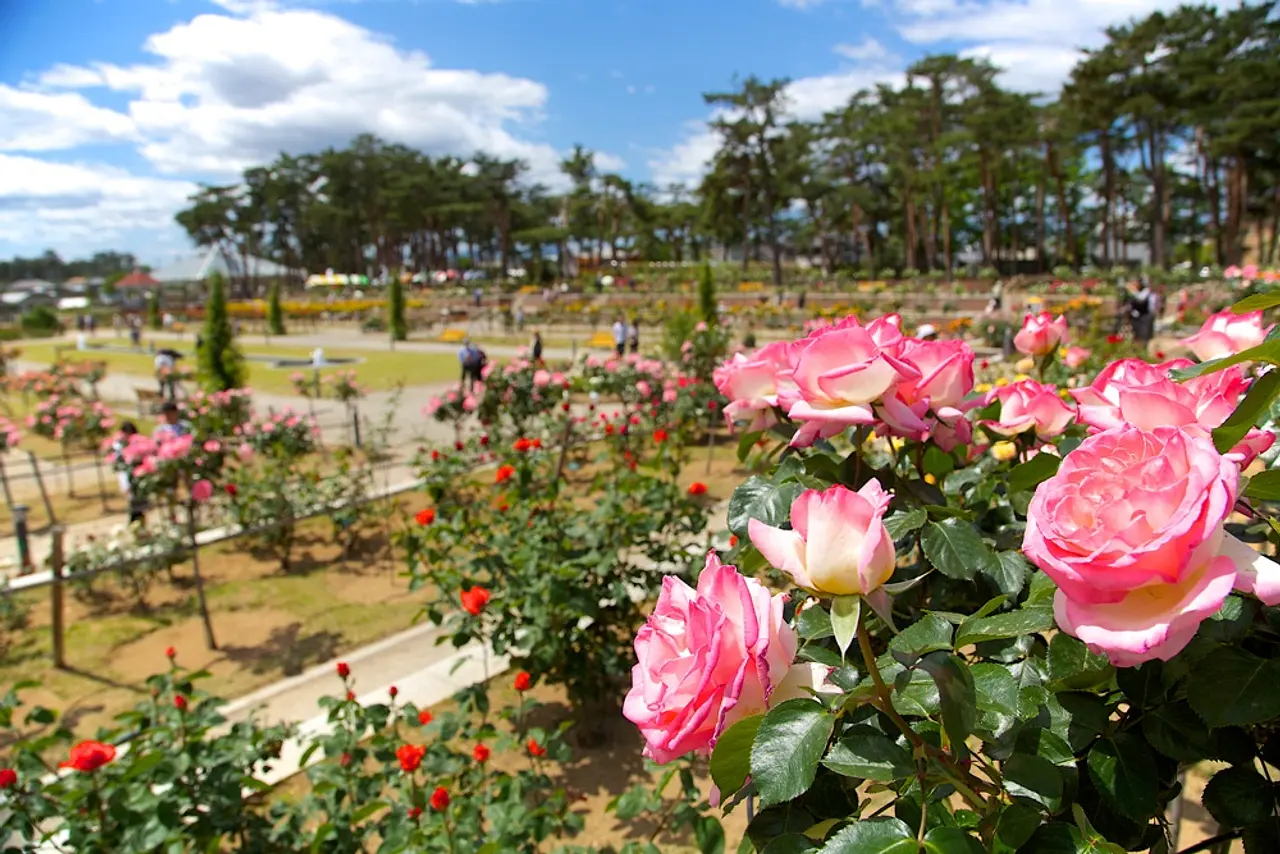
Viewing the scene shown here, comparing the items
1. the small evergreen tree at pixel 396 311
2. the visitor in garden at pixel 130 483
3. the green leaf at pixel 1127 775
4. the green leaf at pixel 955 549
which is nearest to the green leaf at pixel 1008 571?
the green leaf at pixel 955 549

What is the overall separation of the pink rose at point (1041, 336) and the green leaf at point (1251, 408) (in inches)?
34.2

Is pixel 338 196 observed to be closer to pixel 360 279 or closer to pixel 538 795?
pixel 360 279

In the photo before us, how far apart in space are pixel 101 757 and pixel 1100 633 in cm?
212

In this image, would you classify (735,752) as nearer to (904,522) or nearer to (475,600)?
(904,522)

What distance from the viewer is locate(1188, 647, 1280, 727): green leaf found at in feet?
1.95

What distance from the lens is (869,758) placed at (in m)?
Result: 0.65

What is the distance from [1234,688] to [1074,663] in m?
0.12

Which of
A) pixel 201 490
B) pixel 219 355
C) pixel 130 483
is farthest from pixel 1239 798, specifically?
pixel 219 355

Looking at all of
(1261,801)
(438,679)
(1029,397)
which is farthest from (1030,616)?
(438,679)

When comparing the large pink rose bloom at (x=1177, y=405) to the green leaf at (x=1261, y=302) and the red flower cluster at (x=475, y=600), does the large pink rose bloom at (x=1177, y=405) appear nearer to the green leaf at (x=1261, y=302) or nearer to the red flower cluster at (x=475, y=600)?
the green leaf at (x=1261, y=302)

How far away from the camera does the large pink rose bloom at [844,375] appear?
84cm

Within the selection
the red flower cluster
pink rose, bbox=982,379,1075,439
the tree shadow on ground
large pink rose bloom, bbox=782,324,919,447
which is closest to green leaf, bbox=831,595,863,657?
large pink rose bloom, bbox=782,324,919,447

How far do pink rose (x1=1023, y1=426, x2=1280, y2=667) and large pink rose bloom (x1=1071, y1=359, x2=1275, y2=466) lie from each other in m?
0.19

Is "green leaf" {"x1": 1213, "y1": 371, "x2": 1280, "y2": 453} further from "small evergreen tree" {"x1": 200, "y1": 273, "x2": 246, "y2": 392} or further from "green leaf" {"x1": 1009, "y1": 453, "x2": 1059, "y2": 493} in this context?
"small evergreen tree" {"x1": 200, "y1": 273, "x2": 246, "y2": 392}
